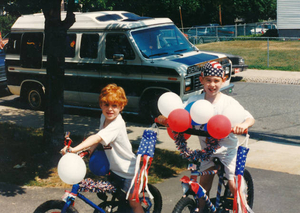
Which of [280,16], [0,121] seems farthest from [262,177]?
[280,16]

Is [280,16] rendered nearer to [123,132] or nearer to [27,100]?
[27,100]

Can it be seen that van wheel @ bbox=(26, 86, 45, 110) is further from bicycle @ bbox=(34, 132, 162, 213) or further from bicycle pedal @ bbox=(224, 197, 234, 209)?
bicycle pedal @ bbox=(224, 197, 234, 209)

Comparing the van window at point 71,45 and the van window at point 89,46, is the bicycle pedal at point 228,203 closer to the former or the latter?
the van window at point 89,46

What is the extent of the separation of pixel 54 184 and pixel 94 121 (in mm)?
3885

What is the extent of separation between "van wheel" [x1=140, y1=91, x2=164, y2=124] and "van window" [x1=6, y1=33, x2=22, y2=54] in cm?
404

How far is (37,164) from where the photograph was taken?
6.45m

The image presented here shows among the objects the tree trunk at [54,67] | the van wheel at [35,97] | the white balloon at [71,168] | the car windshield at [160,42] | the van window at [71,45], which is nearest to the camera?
the white balloon at [71,168]

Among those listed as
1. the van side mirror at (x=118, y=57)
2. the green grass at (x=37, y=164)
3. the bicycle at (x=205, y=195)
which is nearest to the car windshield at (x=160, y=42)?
the van side mirror at (x=118, y=57)

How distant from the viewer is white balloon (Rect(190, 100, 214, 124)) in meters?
3.68

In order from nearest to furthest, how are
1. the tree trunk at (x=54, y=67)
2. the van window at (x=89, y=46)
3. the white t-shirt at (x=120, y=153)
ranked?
the white t-shirt at (x=120, y=153)
the tree trunk at (x=54, y=67)
the van window at (x=89, y=46)

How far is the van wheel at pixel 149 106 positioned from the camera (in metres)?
9.05

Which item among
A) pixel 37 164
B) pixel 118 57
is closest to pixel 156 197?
pixel 37 164

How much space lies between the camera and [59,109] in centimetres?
662

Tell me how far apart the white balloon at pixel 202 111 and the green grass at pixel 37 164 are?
2.44 meters
